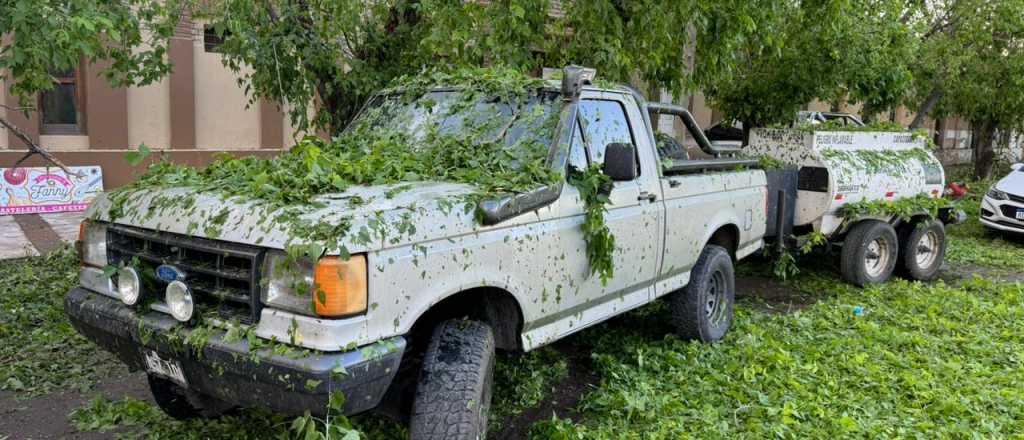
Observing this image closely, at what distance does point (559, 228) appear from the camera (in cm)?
409

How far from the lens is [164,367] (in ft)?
11.0

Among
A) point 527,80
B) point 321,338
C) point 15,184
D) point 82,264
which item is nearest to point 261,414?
point 82,264

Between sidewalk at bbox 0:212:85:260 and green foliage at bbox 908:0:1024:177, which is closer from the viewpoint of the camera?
sidewalk at bbox 0:212:85:260

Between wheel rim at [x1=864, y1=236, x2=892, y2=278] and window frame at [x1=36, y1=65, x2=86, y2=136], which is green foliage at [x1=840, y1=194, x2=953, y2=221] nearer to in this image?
wheel rim at [x1=864, y1=236, x2=892, y2=278]

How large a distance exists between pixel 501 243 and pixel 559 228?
1.72ft

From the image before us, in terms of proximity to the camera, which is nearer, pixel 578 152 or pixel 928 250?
pixel 578 152

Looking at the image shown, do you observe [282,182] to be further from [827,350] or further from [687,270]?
[827,350]

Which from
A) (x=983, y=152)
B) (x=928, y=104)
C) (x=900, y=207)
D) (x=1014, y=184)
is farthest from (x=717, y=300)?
(x=983, y=152)

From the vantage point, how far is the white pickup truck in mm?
3016

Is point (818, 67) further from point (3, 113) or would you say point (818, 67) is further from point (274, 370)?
point (3, 113)

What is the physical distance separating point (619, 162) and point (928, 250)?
250 inches

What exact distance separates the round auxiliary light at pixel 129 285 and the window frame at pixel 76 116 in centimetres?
1003

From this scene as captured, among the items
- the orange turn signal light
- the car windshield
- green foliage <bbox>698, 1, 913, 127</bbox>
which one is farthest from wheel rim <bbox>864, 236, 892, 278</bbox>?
the orange turn signal light

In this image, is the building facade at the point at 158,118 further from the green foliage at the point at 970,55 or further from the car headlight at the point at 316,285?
the car headlight at the point at 316,285
